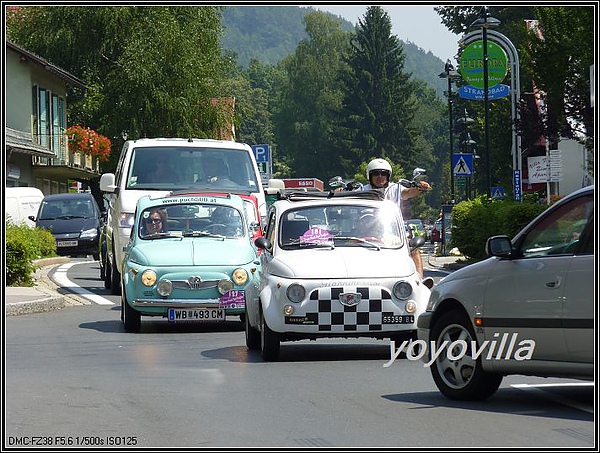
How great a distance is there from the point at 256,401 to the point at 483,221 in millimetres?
24379

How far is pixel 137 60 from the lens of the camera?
57.5 meters

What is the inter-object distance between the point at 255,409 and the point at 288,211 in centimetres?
499

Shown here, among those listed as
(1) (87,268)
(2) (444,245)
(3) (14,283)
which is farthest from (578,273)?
(2) (444,245)

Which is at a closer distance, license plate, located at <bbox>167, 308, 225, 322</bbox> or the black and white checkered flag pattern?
the black and white checkered flag pattern

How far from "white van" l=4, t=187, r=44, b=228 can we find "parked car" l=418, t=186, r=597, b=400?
32909mm

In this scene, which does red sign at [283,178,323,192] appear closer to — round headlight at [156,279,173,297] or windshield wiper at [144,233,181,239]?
windshield wiper at [144,233,181,239]

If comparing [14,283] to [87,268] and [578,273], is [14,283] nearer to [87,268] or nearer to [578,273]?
[87,268]

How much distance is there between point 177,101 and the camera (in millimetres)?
57094

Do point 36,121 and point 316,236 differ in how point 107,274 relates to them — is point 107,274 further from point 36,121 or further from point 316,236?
point 36,121

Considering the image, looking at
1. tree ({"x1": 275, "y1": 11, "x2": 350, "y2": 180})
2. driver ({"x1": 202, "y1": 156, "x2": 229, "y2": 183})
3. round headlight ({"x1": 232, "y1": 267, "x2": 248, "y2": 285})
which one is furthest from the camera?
tree ({"x1": 275, "y1": 11, "x2": 350, "y2": 180})

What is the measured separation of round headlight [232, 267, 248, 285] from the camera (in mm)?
16555

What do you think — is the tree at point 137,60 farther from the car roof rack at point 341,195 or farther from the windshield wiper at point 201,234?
the car roof rack at point 341,195

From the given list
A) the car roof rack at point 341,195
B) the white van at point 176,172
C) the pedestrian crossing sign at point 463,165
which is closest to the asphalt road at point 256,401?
the car roof rack at point 341,195

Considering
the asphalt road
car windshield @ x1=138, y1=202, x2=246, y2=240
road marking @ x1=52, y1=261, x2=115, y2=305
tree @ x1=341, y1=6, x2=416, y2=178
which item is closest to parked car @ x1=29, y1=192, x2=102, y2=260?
road marking @ x1=52, y1=261, x2=115, y2=305
